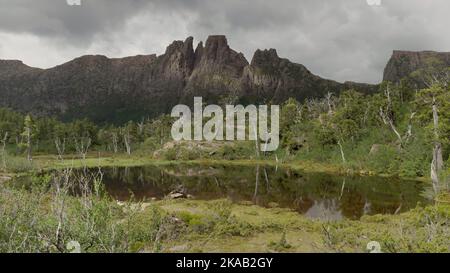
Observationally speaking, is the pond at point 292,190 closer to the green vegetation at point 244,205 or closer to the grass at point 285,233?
the grass at point 285,233

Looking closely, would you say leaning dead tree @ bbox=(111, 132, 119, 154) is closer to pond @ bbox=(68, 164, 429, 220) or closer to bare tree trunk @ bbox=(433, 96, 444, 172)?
pond @ bbox=(68, 164, 429, 220)

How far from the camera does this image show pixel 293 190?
3972 cm

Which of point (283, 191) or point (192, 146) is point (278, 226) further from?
point (192, 146)

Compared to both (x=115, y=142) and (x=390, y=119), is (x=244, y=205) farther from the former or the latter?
(x=115, y=142)

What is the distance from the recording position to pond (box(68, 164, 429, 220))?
3073 centimetres

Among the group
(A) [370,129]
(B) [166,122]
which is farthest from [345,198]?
(B) [166,122]

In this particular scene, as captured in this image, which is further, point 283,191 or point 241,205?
point 283,191

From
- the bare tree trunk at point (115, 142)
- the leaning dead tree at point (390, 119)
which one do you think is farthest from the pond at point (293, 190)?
the bare tree trunk at point (115, 142)

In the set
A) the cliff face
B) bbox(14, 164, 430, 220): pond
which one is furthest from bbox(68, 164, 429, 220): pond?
the cliff face

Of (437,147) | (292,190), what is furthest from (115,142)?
(437,147)
